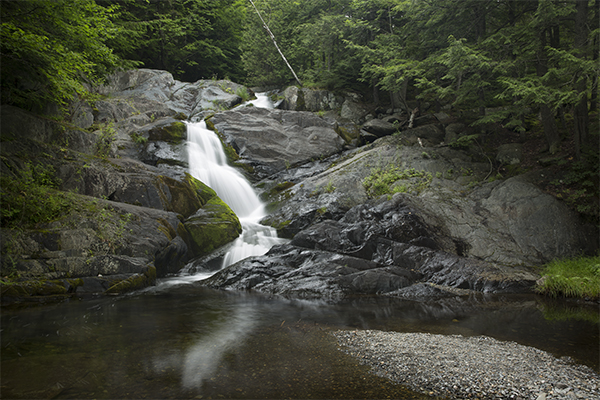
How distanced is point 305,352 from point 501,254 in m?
7.85

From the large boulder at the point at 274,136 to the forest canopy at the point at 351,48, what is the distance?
12.4 feet

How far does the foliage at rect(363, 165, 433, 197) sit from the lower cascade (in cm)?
444

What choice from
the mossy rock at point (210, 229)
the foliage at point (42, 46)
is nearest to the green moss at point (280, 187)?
the mossy rock at point (210, 229)

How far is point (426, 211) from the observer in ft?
35.1

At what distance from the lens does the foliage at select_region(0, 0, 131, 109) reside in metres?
7.05

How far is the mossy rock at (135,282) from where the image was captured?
7738 millimetres

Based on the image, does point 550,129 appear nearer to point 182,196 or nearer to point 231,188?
point 231,188

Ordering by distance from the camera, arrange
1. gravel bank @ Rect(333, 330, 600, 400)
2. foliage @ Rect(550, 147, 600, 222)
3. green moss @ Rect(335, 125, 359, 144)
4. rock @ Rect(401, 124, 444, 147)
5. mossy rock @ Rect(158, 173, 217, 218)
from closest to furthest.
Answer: gravel bank @ Rect(333, 330, 600, 400) → foliage @ Rect(550, 147, 600, 222) → mossy rock @ Rect(158, 173, 217, 218) → rock @ Rect(401, 124, 444, 147) → green moss @ Rect(335, 125, 359, 144)

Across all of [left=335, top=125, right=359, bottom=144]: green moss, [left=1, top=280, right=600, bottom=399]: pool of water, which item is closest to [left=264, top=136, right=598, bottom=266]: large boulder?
[left=1, top=280, right=600, bottom=399]: pool of water

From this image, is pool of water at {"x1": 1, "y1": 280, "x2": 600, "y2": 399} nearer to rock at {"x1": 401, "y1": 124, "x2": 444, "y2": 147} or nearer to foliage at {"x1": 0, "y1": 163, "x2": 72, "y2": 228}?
foliage at {"x1": 0, "y1": 163, "x2": 72, "y2": 228}

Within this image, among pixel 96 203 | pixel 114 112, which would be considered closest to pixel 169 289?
pixel 96 203

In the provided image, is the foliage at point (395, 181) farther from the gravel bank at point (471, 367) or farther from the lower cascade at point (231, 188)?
the gravel bank at point (471, 367)

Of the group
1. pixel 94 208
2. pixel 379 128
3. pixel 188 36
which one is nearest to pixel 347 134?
pixel 379 128

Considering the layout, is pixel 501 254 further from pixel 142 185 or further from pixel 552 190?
pixel 142 185
